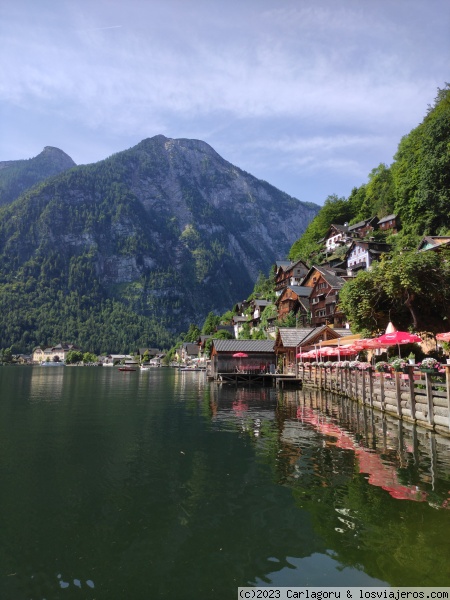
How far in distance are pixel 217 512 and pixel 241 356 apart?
53728 mm

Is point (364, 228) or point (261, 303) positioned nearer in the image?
point (364, 228)

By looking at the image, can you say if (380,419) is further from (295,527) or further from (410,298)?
(295,527)

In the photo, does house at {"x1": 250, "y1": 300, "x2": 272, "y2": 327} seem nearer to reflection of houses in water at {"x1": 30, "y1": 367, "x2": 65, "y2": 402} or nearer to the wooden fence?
reflection of houses in water at {"x1": 30, "y1": 367, "x2": 65, "y2": 402}

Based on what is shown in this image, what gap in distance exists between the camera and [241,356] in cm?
6425

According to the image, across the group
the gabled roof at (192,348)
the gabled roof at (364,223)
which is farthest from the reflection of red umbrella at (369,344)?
the gabled roof at (192,348)

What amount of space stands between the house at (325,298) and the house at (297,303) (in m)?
2.38

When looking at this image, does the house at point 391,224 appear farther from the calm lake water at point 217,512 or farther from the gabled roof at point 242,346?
the calm lake water at point 217,512

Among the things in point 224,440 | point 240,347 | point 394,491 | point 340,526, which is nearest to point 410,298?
point 224,440

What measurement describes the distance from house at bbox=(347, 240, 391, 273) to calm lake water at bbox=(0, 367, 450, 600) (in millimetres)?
63856

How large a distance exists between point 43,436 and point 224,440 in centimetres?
963

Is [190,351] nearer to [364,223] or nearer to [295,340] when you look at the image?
[364,223]

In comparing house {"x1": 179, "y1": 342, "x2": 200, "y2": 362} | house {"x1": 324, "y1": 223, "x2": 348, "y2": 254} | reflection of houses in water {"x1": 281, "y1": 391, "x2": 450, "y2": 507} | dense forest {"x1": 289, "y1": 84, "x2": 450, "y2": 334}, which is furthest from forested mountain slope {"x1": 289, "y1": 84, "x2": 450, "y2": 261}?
house {"x1": 179, "y1": 342, "x2": 200, "y2": 362}

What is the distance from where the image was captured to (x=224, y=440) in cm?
2000

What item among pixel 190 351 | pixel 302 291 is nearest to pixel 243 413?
pixel 302 291
